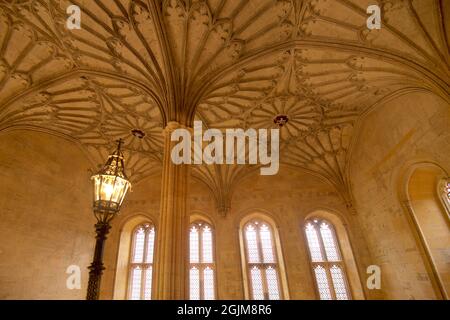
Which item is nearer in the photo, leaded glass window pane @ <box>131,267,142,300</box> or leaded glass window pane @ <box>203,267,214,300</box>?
leaded glass window pane @ <box>203,267,214,300</box>

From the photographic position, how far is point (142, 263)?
38.4 ft

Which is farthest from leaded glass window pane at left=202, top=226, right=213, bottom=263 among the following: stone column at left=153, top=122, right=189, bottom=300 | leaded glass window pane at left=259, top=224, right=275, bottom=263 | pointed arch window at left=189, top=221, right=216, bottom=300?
stone column at left=153, top=122, right=189, bottom=300

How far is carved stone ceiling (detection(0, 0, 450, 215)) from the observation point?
6566 millimetres

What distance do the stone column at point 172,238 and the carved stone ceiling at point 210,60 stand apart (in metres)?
1.85

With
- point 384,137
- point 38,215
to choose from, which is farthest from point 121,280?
point 384,137

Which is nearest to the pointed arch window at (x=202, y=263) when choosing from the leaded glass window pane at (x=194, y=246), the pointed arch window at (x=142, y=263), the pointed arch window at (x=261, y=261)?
the leaded glass window pane at (x=194, y=246)

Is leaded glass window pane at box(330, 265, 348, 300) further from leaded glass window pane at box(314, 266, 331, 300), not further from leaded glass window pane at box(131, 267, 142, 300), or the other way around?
leaded glass window pane at box(131, 267, 142, 300)

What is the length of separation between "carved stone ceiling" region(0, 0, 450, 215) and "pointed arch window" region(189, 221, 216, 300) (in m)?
5.50

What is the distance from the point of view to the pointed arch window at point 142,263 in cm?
1120

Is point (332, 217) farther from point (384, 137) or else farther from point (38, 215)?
point (38, 215)

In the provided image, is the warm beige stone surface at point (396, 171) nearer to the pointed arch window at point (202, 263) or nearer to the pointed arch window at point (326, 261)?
the pointed arch window at point (326, 261)

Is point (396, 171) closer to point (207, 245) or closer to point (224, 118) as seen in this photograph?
point (224, 118)

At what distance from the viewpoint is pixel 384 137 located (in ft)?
31.3

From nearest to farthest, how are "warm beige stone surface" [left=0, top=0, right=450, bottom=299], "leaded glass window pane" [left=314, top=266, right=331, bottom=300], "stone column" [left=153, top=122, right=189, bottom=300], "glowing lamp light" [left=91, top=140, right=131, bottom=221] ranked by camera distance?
"glowing lamp light" [left=91, top=140, right=131, bottom=221] < "stone column" [left=153, top=122, right=189, bottom=300] < "warm beige stone surface" [left=0, top=0, right=450, bottom=299] < "leaded glass window pane" [left=314, top=266, right=331, bottom=300]
